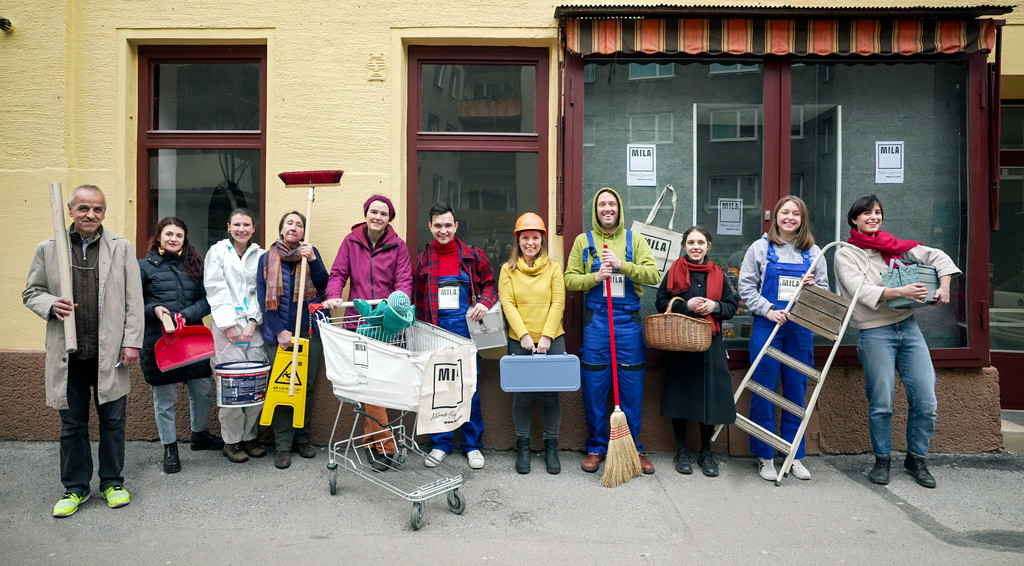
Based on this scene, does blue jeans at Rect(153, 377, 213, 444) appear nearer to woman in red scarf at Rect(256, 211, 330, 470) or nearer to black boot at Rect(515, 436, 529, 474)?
woman in red scarf at Rect(256, 211, 330, 470)

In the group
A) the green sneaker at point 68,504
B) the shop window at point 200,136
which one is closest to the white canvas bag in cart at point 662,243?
the shop window at point 200,136

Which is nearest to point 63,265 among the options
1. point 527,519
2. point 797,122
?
point 527,519

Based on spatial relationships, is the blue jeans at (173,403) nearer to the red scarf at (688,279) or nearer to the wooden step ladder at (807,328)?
the red scarf at (688,279)

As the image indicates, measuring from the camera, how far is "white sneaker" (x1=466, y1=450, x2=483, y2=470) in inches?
200

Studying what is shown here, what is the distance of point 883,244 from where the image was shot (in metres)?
4.81

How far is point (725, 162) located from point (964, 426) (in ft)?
9.73

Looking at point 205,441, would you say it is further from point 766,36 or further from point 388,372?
point 766,36

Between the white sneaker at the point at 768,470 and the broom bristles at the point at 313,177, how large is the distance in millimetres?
3871

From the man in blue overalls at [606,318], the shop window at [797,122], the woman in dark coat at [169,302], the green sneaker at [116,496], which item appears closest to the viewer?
the green sneaker at [116,496]

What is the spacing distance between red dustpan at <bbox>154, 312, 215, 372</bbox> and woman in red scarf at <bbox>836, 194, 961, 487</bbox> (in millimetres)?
4785

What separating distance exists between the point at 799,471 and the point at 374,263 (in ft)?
11.8

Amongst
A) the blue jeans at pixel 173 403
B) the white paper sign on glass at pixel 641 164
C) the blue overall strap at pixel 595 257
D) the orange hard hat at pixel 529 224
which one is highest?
the white paper sign on glass at pixel 641 164

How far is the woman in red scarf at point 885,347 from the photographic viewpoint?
476 cm

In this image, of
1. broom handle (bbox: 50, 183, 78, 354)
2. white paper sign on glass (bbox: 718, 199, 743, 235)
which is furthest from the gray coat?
white paper sign on glass (bbox: 718, 199, 743, 235)
